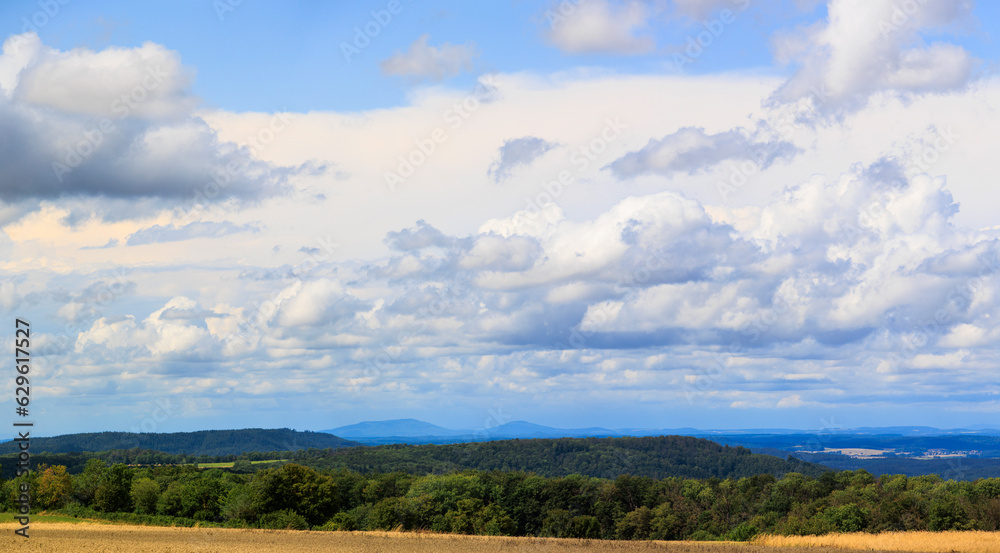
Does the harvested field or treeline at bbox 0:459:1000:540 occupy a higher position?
the harvested field

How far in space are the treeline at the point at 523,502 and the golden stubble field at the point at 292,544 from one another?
14.2 m

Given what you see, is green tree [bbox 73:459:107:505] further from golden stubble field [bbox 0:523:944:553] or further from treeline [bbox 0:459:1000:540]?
golden stubble field [bbox 0:523:944:553]

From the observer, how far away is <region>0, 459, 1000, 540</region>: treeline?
9200cm

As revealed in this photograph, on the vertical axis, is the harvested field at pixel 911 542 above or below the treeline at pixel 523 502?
above

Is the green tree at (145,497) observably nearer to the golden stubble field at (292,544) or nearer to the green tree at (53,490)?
the green tree at (53,490)

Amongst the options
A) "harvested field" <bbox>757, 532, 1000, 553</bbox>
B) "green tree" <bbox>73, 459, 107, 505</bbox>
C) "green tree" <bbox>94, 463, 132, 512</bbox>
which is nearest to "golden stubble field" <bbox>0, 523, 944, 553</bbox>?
"harvested field" <bbox>757, 532, 1000, 553</bbox>

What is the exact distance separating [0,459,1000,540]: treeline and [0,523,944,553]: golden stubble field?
14173 mm

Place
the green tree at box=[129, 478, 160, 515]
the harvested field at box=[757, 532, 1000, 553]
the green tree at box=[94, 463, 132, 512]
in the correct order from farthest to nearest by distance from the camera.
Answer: the green tree at box=[94, 463, 132, 512]
the green tree at box=[129, 478, 160, 515]
the harvested field at box=[757, 532, 1000, 553]

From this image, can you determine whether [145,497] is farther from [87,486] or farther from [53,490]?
[53,490]

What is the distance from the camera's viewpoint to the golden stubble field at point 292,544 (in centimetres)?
5981

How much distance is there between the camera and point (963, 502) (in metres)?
92.6

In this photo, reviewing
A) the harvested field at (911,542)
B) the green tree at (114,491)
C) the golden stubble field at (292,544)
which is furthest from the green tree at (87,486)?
the harvested field at (911,542)

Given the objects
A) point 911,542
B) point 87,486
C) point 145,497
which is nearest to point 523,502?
point 145,497

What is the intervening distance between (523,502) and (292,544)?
6819 cm
